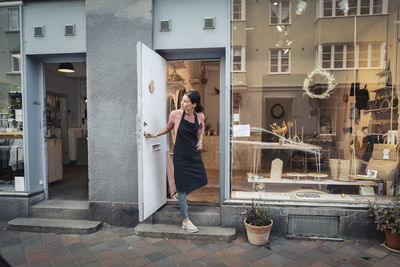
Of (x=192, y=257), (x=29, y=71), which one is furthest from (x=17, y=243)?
(x=29, y=71)

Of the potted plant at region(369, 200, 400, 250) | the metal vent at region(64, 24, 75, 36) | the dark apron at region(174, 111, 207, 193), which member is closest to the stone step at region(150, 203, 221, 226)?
the dark apron at region(174, 111, 207, 193)

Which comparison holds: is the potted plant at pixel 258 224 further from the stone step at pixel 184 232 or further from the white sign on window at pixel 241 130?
the white sign on window at pixel 241 130

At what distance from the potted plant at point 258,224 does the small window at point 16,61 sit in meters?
4.43

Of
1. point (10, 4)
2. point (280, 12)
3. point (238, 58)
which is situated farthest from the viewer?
point (280, 12)

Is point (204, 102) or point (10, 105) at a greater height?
point (204, 102)

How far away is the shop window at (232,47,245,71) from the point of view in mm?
3760

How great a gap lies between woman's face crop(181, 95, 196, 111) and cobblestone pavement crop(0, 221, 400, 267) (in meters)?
1.87

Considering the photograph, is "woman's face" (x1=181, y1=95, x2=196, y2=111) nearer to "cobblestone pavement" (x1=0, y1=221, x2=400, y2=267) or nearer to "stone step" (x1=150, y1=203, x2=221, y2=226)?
"stone step" (x1=150, y1=203, x2=221, y2=226)

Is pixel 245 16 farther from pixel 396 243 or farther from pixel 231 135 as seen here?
pixel 396 243

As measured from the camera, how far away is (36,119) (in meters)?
4.29

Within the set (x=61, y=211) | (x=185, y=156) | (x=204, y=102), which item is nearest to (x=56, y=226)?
(x=61, y=211)

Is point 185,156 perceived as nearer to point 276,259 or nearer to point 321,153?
point 276,259

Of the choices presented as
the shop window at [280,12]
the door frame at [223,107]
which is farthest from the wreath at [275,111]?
the door frame at [223,107]

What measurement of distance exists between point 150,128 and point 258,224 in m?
2.01
